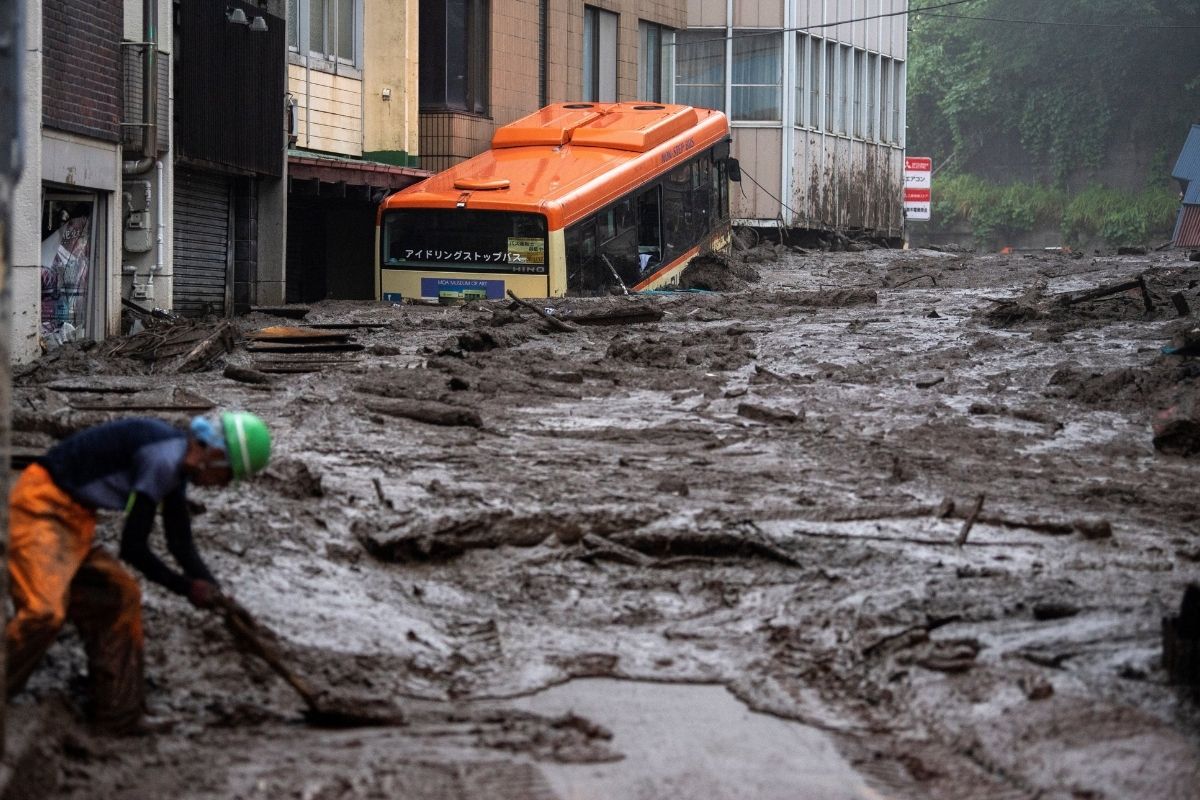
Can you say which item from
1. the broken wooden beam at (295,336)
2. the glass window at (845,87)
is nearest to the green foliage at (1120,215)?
the glass window at (845,87)

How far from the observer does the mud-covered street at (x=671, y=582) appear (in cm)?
598

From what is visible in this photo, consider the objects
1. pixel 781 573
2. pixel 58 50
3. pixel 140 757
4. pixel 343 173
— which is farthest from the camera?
pixel 343 173

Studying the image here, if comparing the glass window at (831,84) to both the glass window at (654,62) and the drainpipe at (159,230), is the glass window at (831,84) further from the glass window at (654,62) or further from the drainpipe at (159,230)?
the drainpipe at (159,230)

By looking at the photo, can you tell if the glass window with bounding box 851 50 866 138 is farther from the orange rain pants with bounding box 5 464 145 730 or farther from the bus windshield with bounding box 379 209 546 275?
the orange rain pants with bounding box 5 464 145 730

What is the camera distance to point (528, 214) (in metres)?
20.8

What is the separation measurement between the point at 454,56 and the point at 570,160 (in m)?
5.96

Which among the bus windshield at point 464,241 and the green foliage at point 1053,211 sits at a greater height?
the green foliage at point 1053,211

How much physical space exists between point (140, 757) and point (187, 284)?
15229mm

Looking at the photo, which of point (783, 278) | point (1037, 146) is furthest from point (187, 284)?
point (1037, 146)

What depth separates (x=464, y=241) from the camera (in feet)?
70.0

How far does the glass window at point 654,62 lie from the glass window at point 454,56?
24.2ft

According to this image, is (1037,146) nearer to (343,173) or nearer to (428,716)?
(343,173)

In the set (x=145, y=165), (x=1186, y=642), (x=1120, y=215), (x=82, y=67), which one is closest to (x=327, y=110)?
(x=145, y=165)

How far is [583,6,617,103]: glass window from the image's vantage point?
106ft
